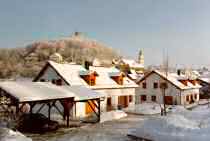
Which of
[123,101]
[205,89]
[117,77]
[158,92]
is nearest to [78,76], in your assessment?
[117,77]

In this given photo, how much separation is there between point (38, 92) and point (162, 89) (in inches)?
1108

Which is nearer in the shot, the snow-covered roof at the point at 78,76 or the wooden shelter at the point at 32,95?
the wooden shelter at the point at 32,95

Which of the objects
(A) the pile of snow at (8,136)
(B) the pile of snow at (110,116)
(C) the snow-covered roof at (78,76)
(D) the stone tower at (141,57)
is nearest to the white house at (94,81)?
(C) the snow-covered roof at (78,76)

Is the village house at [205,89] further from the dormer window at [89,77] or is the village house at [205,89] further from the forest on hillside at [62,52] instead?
the forest on hillside at [62,52]

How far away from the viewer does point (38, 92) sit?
2064 cm

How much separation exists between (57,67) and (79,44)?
139 metres

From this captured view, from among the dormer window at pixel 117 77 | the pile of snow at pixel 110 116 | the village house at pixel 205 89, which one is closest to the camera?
the pile of snow at pixel 110 116

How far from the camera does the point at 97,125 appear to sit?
81.1 ft

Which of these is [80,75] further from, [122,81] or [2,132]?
[2,132]

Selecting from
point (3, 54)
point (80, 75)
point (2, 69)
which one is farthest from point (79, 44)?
point (80, 75)

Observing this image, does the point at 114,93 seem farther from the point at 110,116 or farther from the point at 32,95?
the point at 32,95

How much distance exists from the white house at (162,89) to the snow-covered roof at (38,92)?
22662 mm

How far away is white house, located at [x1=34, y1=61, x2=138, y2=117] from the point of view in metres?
32.3

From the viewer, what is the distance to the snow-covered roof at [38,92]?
18.8m
